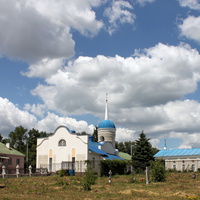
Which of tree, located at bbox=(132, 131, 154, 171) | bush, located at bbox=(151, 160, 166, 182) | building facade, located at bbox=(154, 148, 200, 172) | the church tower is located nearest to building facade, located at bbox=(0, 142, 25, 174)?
the church tower

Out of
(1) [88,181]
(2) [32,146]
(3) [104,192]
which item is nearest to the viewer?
(3) [104,192]

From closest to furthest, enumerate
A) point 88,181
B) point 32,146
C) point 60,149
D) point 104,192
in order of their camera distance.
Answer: point 104,192, point 88,181, point 60,149, point 32,146

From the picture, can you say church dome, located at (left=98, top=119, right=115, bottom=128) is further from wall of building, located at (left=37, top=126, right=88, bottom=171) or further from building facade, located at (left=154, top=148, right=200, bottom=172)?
wall of building, located at (left=37, top=126, right=88, bottom=171)

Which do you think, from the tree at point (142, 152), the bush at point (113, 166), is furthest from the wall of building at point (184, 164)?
the bush at point (113, 166)

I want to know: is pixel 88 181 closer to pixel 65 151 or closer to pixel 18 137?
pixel 65 151

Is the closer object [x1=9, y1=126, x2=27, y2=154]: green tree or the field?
the field

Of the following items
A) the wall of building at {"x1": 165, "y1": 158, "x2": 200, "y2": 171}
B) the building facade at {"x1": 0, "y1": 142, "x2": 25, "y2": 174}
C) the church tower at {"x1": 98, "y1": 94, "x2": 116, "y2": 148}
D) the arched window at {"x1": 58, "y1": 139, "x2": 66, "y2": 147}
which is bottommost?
the wall of building at {"x1": 165, "y1": 158, "x2": 200, "y2": 171}

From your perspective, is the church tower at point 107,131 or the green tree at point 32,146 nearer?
the church tower at point 107,131

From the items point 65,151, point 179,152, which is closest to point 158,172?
point 65,151

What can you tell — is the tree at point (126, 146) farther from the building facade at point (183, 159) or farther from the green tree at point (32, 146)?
the building facade at point (183, 159)

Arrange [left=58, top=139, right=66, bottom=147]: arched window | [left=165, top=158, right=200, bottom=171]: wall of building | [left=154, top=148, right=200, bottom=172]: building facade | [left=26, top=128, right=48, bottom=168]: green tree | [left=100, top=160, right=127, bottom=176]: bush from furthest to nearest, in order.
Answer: [left=26, top=128, right=48, bottom=168]: green tree
[left=154, top=148, right=200, bottom=172]: building facade
[left=165, top=158, right=200, bottom=171]: wall of building
[left=58, top=139, right=66, bottom=147]: arched window
[left=100, top=160, right=127, bottom=176]: bush

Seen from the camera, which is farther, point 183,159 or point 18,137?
point 18,137

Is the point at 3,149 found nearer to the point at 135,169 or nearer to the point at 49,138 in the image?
the point at 49,138

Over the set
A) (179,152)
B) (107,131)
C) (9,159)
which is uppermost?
(107,131)
